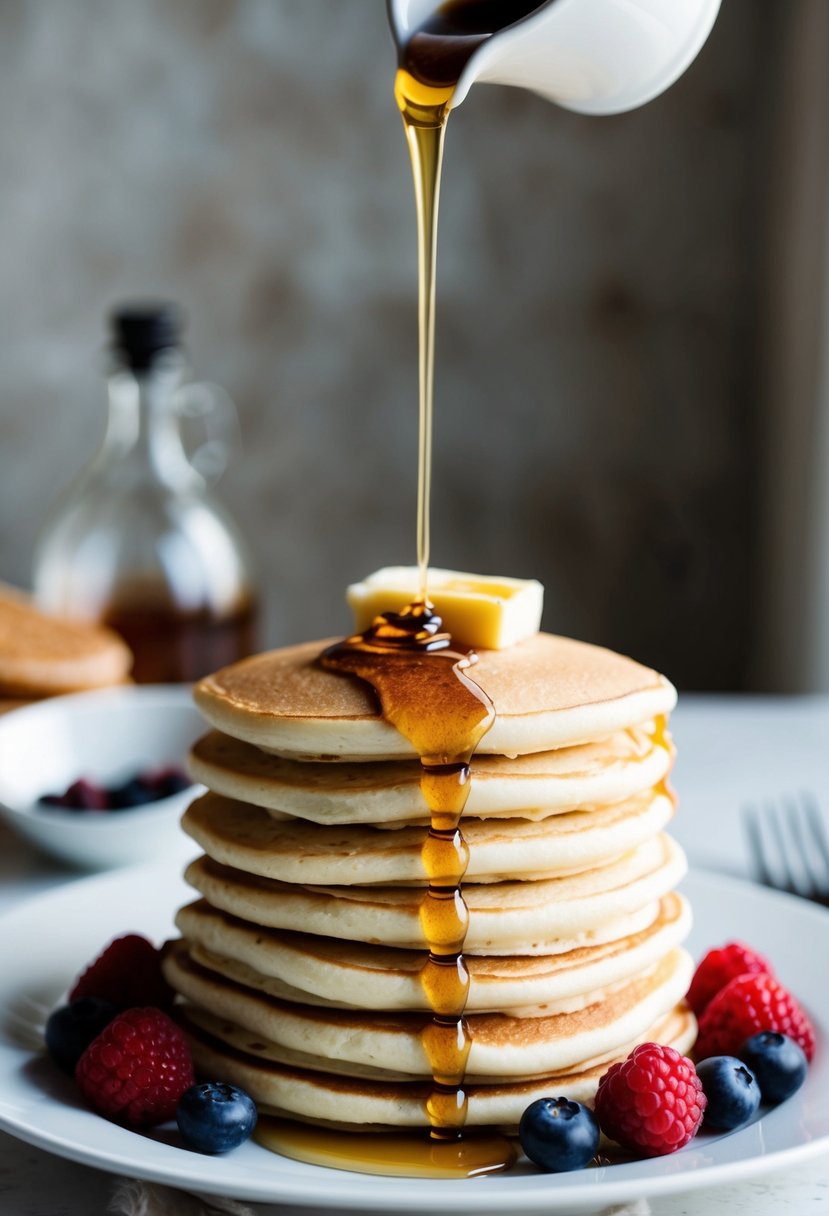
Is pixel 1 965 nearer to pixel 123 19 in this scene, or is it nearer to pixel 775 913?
pixel 775 913

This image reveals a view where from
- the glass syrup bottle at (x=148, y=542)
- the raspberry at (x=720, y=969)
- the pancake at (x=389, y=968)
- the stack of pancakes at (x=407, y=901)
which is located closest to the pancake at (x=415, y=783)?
the stack of pancakes at (x=407, y=901)

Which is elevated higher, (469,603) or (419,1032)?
(469,603)

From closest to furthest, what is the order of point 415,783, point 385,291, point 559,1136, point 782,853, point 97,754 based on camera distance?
point 559,1136 → point 415,783 → point 782,853 → point 97,754 → point 385,291

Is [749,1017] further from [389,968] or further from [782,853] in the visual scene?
[782,853]

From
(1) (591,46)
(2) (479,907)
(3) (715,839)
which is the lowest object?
(3) (715,839)

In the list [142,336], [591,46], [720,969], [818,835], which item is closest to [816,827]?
[818,835]

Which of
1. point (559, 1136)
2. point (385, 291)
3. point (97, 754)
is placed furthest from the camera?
point (385, 291)

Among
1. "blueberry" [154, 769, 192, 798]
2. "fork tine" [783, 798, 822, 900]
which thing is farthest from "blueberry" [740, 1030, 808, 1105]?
"blueberry" [154, 769, 192, 798]
